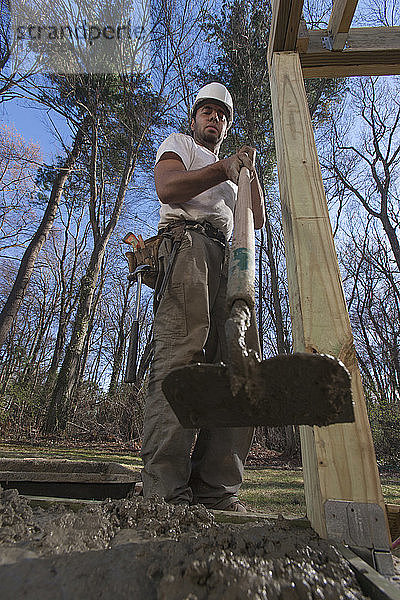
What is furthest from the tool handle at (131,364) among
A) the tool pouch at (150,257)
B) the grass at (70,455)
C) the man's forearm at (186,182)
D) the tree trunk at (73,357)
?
the tree trunk at (73,357)

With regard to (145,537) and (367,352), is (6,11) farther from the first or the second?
(367,352)

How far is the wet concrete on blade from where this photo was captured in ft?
2.08

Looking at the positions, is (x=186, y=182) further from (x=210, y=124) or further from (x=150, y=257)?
(x=210, y=124)

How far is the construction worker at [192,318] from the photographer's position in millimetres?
1648

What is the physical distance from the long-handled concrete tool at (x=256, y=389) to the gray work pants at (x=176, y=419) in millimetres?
791

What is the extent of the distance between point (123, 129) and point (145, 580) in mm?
12027

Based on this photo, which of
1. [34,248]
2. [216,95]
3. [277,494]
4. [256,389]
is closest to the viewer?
[256,389]

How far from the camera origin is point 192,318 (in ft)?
6.12

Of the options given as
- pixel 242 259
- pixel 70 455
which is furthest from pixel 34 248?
pixel 242 259

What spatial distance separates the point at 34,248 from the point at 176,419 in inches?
344

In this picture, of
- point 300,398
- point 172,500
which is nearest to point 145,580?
point 300,398

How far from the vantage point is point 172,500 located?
60.7 inches

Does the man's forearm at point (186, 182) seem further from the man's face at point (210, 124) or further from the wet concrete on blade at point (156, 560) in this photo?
→ the wet concrete on blade at point (156, 560)

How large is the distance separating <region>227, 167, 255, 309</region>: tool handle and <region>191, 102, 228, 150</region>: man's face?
1343 mm
